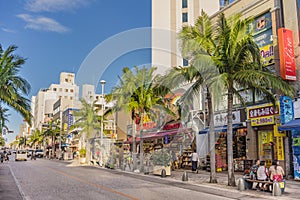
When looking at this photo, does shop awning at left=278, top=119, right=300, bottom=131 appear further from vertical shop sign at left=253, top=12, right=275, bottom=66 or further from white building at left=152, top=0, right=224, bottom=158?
white building at left=152, top=0, right=224, bottom=158

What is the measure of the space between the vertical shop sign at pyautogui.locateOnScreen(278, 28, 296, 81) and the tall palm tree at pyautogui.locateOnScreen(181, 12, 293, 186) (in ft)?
7.76

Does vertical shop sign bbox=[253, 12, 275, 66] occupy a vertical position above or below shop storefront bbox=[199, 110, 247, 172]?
above

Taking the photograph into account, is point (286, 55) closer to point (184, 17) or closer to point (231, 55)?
point (231, 55)

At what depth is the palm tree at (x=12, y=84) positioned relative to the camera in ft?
70.5

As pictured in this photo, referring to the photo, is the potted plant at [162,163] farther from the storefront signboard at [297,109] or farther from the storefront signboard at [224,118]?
the storefront signboard at [297,109]

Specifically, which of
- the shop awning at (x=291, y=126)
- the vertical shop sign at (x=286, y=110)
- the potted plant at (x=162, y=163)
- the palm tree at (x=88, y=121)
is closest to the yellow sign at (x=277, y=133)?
the vertical shop sign at (x=286, y=110)

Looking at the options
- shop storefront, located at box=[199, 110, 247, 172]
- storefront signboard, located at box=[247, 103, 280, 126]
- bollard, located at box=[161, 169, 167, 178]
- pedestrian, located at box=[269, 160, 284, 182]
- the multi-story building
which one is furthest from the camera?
shop storefront, located at box=[199, 110, 247, 172]

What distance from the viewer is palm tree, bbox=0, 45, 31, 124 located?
21.5 m

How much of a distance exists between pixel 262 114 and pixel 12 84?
666 inches

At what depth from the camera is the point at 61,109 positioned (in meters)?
98.1

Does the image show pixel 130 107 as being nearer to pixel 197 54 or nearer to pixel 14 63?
pixel 14 63

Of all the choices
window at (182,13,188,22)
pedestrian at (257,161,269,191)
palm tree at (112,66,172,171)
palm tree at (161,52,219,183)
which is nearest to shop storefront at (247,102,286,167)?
palm tree at (161,52,219,183)

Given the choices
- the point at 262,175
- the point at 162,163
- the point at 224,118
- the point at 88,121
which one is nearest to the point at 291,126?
the point at 262,175

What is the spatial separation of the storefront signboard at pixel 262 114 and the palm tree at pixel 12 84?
606 inches
